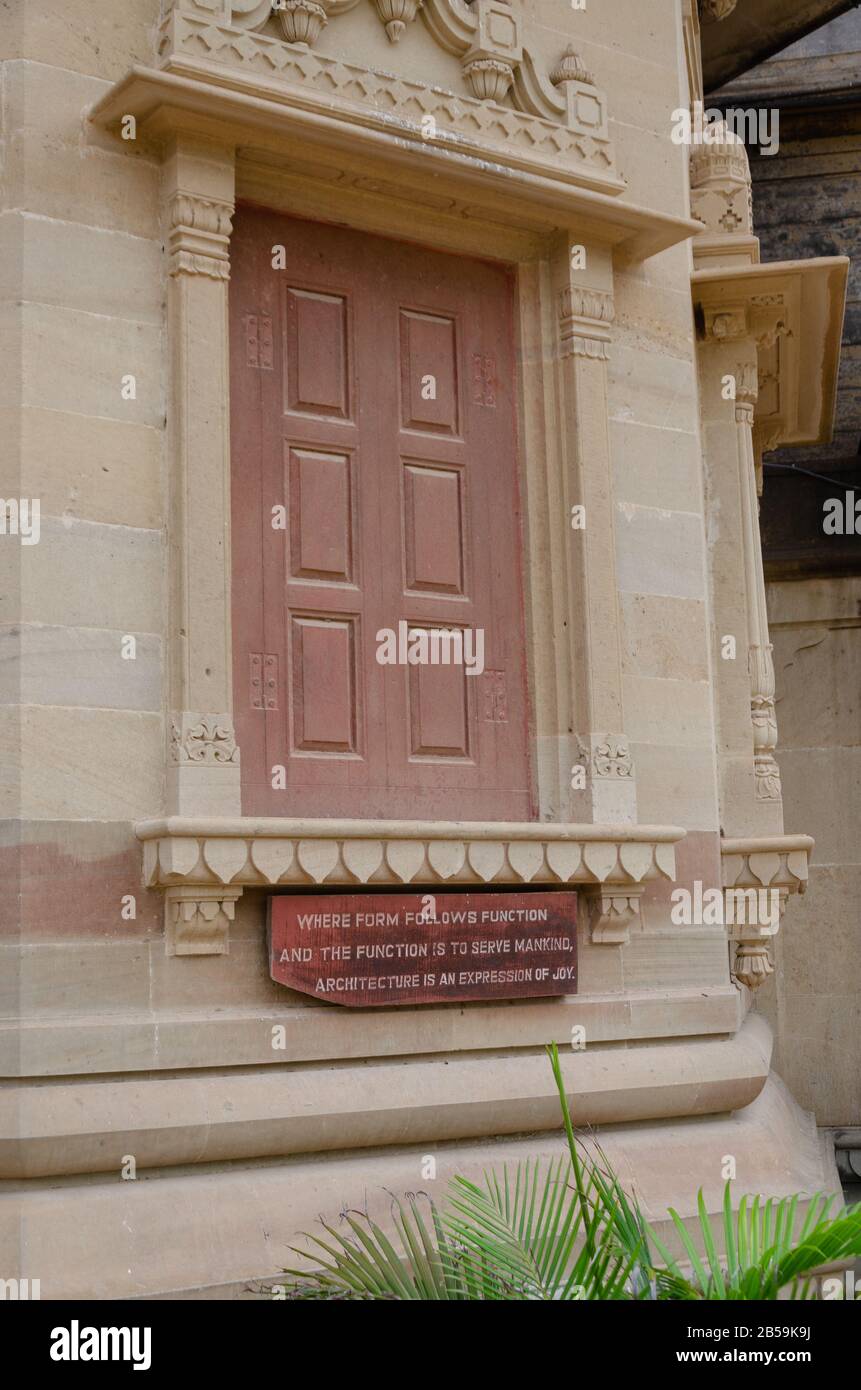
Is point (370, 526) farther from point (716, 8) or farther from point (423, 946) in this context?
point (716, 8)

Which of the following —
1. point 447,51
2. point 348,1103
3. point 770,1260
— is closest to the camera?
point 770,1260

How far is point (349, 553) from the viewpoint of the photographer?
22.5 feet

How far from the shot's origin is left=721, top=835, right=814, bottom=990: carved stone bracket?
7977 millimetres

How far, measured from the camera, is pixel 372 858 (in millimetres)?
6344

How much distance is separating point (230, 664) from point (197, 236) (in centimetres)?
170

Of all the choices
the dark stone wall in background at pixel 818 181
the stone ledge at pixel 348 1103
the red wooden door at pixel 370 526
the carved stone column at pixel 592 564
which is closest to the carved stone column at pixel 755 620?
the carved stone column at pixel 592 564

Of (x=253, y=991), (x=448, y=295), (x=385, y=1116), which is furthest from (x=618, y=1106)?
(x=448, y=295)

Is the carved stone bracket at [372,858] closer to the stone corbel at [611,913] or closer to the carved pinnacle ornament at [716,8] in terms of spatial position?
the stone corbel at [611,913]

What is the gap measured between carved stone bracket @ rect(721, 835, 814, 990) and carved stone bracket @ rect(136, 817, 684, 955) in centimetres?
92

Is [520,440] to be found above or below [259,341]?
below

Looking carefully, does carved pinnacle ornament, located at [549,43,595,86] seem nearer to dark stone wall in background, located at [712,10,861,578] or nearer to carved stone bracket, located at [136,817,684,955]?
carved stone bracket, located at [136,817,684,955]

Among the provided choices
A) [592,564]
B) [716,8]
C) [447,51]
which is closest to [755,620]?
[592,564]

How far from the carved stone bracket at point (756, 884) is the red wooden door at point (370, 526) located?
1.38 m

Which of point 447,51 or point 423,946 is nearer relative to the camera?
point 423,946
